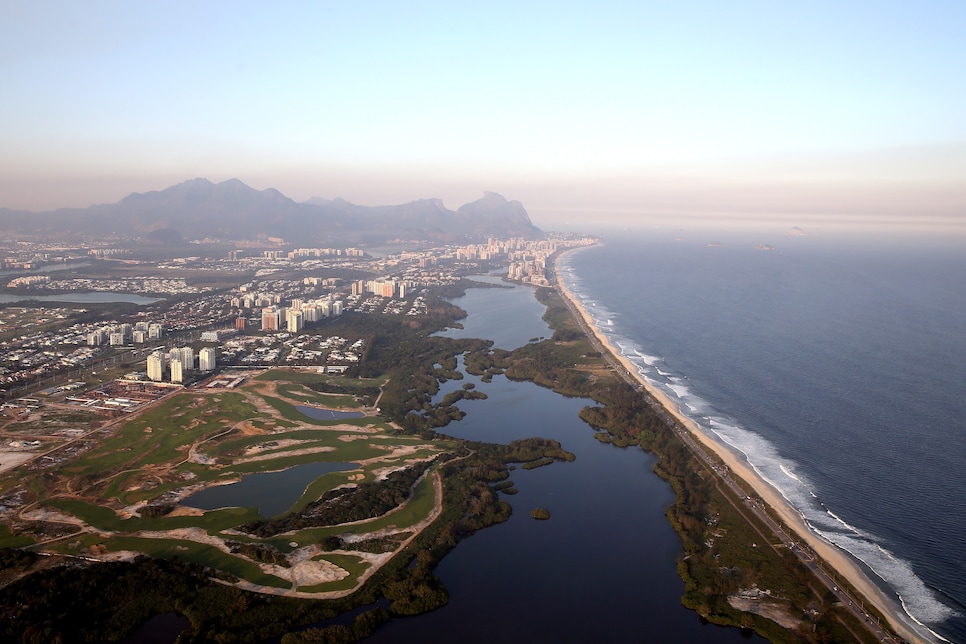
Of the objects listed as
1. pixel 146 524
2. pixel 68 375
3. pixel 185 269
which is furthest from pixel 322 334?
pixel 185 269

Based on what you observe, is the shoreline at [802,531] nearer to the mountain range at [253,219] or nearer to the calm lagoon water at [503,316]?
the calm lagoon water at [503,316]

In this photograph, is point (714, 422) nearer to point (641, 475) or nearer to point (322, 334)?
point (641, 475)

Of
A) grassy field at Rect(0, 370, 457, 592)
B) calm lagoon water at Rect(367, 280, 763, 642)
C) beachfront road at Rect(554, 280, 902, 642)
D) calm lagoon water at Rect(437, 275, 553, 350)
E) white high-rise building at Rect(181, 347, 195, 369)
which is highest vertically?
white high-rise building at Rect(181, 347, 195, 369)

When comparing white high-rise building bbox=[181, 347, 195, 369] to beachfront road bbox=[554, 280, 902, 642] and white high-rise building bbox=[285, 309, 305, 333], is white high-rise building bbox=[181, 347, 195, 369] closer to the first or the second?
white high-rise building bbox=[285, 309, 305, 333]

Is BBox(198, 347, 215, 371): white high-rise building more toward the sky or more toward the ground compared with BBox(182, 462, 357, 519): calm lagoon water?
more toward the sky

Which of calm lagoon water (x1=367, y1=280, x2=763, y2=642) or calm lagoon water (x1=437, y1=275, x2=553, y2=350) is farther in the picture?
calm lagoon water (x1=437, y1=275, x2=553, y2=350)

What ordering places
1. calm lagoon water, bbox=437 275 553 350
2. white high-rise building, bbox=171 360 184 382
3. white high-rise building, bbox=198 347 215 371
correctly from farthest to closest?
calm lagoon water, bbox=437 275 553 350, white high-rise building, bbox=198 347 215 371, white high-rise building, bbox=171 360 184 382

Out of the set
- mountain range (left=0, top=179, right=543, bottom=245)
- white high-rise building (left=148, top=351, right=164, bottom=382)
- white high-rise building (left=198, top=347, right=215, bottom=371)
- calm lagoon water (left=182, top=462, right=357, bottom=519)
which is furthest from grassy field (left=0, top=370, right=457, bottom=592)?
mountain range (left=0, top=179, right=543, bottom=245)
